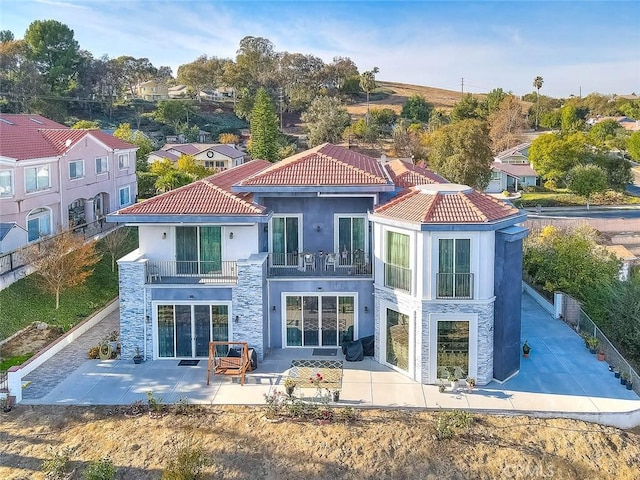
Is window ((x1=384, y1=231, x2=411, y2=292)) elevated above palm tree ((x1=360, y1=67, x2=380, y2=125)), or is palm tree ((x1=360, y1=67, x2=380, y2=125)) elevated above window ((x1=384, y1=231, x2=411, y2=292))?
palm tree ((x1=360, y1=67, x2=380, y2=125))

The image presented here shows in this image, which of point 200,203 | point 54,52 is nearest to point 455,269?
point 200,203

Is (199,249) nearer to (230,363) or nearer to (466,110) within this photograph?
(230,363)

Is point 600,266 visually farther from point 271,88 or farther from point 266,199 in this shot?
point 271,88

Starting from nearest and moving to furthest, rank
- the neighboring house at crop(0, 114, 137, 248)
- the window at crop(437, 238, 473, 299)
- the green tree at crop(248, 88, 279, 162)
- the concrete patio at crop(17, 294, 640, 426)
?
1. the concrete patio at crop(17, 294, 640, 426)
2. the window at crop(437, 238, 473, 299)
3. the neighboring house at crop(0, 114, 137, 248)
4. the green tree at crop(248, 88, 279, 162)

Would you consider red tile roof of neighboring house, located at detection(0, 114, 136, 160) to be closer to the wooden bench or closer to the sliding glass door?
the wooden bench

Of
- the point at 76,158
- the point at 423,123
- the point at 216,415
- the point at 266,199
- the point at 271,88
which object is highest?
the point at 271,88

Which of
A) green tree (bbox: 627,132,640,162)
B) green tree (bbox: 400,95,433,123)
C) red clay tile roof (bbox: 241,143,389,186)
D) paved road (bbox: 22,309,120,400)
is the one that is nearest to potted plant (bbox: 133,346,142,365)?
paved road (bbox: 22,309,120,400)

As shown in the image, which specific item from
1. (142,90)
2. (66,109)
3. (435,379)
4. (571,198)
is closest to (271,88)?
(142,90)
